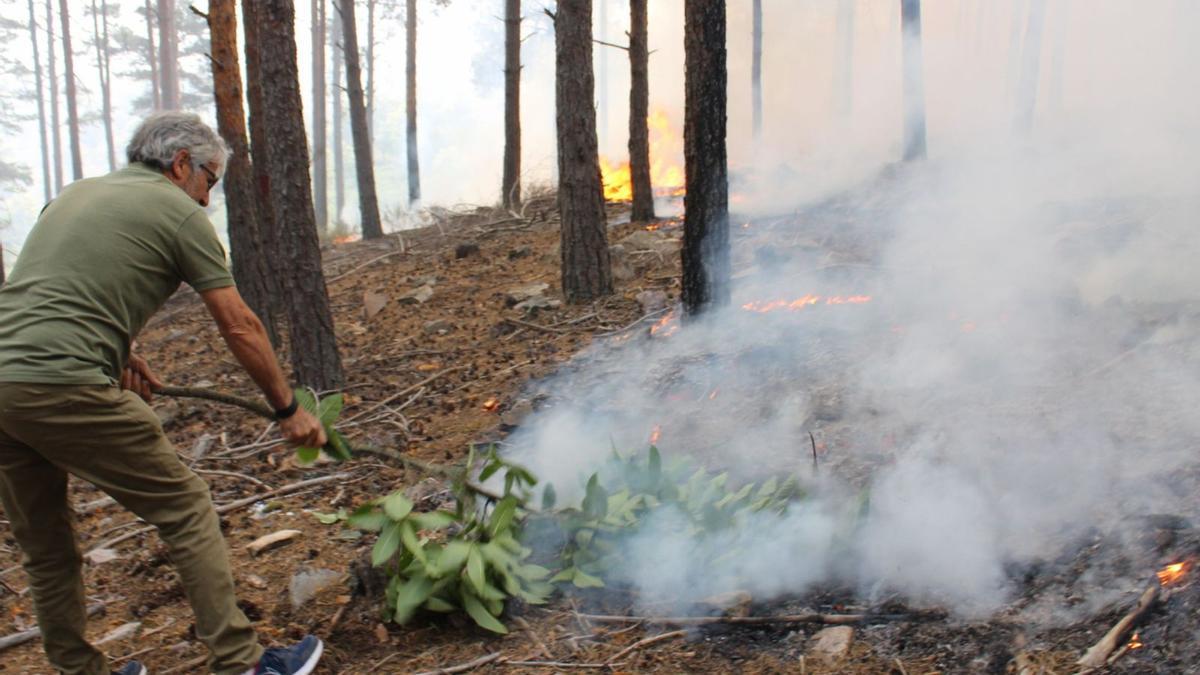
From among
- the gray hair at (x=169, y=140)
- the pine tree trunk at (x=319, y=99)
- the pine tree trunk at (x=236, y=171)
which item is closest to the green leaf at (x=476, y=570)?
the gray hair at (x=169, y=140)

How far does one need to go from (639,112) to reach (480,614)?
384 inches

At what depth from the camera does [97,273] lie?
308 centimetres

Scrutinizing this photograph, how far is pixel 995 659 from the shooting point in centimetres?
311

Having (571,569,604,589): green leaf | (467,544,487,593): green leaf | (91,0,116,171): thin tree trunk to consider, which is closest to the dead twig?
(571,569,604,589): green leaf

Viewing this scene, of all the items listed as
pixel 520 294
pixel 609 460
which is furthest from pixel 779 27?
pixel 609 460

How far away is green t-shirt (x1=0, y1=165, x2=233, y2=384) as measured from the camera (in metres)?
2.99

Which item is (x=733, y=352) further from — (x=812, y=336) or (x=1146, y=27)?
(x=1146, y=27)

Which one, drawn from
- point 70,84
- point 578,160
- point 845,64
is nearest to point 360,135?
point 578,160

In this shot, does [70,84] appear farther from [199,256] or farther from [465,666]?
[465,666]

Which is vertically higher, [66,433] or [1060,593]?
[66,433]

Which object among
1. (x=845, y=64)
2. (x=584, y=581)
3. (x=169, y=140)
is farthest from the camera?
(x=845, y=64)

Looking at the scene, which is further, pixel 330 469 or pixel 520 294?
pixel 520 294

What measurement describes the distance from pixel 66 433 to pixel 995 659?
3478 mm

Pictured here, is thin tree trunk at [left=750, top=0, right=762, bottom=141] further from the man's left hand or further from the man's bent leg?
the man's bent leg
